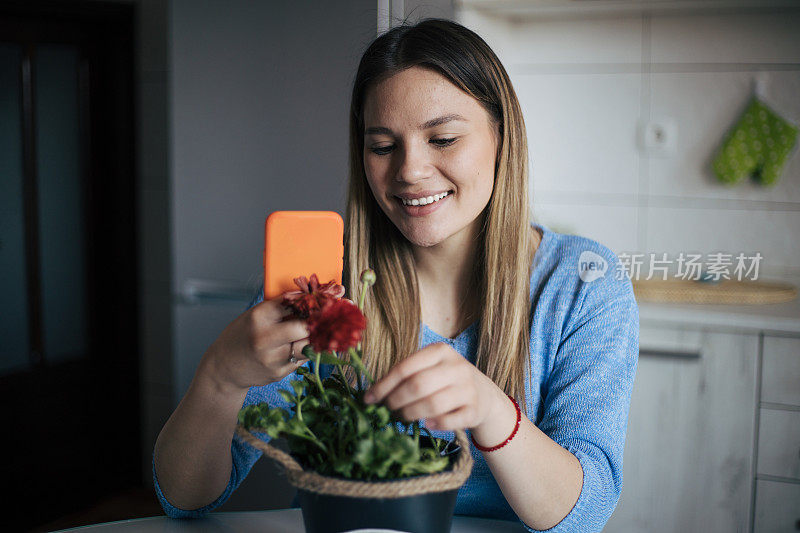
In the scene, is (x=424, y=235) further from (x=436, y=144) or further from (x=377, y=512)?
(x=377, y=512)

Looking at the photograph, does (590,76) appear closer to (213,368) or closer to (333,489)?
(213,368)

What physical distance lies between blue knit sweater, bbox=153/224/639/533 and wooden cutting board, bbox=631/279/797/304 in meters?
0.88

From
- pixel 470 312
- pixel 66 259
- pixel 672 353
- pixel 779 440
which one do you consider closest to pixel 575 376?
pixel 470 312

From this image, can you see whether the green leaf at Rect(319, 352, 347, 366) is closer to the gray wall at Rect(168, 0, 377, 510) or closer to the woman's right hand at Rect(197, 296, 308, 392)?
the woman's right hand at Rect(197, 296, 308, 392)

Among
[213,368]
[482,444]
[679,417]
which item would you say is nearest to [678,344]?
[679,417]

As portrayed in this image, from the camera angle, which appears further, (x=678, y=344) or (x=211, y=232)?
(x=211, y=232)

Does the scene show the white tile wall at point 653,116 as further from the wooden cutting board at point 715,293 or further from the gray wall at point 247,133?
the gray wall at point 247,133

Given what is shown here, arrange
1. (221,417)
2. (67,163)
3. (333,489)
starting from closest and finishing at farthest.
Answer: (333,489), (221,417), (67,163)

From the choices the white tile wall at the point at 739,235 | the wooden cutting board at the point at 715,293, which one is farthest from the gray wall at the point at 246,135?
the white tile wall at the point at 739,235

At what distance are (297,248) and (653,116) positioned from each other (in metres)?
1.77

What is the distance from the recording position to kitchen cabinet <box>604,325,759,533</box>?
6.00 feet

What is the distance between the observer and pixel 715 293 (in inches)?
76.3

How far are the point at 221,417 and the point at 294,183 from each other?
1236mm

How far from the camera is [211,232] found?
2.18 m
